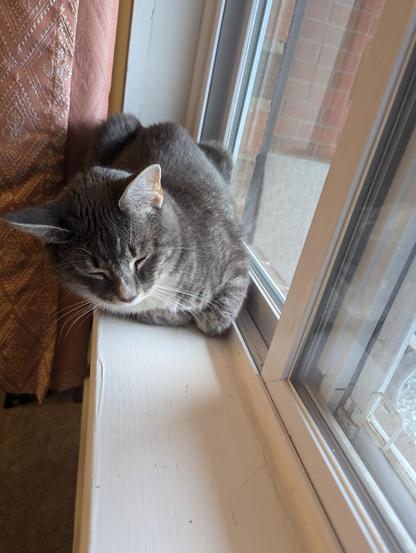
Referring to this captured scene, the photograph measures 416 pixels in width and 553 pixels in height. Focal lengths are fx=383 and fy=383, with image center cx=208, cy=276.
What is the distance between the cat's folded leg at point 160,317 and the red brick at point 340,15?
0.65 m

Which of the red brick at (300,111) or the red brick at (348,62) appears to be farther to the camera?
the red brick at (300,111)

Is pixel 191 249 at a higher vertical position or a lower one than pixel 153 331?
higher

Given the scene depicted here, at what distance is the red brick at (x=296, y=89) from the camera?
2.84 feet

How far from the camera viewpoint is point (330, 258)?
52 centimetres

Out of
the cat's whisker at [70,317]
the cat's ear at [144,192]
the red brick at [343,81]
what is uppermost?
the red brick at [343,81]

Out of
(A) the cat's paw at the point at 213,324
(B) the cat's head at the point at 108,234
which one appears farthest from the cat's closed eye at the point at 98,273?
(A) the cat's paw at the point at 213,324

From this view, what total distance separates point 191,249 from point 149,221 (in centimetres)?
12

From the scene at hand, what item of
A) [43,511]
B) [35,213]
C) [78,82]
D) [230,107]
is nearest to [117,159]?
[78,82]

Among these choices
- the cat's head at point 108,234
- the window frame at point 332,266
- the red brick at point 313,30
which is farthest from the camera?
the red brick at point 313,30

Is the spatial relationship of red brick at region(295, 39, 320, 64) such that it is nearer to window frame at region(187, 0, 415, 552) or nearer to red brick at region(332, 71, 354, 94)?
red brick at region(332, 71, 354, 94)

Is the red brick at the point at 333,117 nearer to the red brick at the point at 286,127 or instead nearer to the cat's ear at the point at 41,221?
the red brick at the point at 286,127

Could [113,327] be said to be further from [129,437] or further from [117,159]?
[117,159]

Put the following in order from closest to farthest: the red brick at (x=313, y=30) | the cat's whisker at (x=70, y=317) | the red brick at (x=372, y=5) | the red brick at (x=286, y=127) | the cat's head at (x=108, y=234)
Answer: the red brick at (x=372, y=5) < the cat's head at (x=108, y=234) < the red brick at (x=313, y=30) < the red brick at (x=286, y=127) < the cat's whisker at (x=70, y=317)

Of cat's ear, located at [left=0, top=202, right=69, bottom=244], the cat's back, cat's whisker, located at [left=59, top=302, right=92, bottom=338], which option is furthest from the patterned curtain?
cat's ear, located at [left=0, top=202, right=69, bottom=244]
